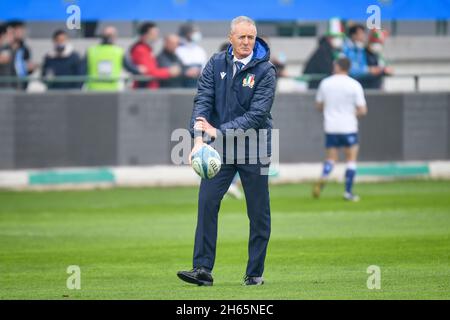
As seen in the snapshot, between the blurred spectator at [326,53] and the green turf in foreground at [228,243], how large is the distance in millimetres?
2595

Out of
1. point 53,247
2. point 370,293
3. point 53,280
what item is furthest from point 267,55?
point 53,247

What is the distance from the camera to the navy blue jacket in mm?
11320

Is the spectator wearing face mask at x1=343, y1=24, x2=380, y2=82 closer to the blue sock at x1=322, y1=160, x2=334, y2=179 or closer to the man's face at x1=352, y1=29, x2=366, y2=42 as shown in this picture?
the man's face at x1=352, y1=29, x2=366, y2=42

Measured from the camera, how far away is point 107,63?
78.8ft

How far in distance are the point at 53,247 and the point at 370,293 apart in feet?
17.6

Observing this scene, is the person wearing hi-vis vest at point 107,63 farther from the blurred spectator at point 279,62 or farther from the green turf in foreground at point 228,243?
the blurred spectator at point 279,62

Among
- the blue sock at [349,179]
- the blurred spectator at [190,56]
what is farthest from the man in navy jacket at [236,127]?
the blurred spectator at [190,56]

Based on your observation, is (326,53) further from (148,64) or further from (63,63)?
(63,63)

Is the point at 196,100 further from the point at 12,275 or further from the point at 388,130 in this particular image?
the point at 388,130

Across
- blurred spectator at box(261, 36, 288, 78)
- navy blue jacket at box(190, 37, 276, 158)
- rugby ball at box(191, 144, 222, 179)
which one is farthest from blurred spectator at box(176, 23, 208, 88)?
rugby ball at box(191, 144, 222, 179)

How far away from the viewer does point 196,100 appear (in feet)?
37.4

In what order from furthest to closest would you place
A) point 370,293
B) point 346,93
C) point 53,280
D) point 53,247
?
point 346,93
point 53,247
point 53,280
point 370,293

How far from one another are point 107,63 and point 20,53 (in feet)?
5.52

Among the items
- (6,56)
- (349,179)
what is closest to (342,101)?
(349,179)
